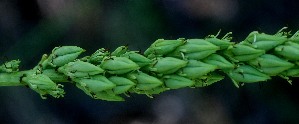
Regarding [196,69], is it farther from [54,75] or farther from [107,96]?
[54,75]

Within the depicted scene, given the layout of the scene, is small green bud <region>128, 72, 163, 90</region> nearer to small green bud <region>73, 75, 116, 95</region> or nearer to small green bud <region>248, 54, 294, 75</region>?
small green bud <region>73, 75, 116, 95</region>

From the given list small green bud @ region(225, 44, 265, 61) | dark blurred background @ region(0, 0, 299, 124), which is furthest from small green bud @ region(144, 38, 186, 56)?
dark blurred background @ region(0, 0, 299, 124)

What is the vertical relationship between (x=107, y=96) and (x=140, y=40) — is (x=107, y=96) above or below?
below

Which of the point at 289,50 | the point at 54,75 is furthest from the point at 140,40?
the point at 289,50

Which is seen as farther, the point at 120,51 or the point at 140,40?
the point at 140,40

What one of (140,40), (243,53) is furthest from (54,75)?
(140,40)

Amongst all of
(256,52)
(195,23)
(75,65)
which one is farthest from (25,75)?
(195,23)

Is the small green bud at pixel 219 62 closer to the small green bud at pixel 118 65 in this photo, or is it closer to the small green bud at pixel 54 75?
the small green bud at pixel 118 65
